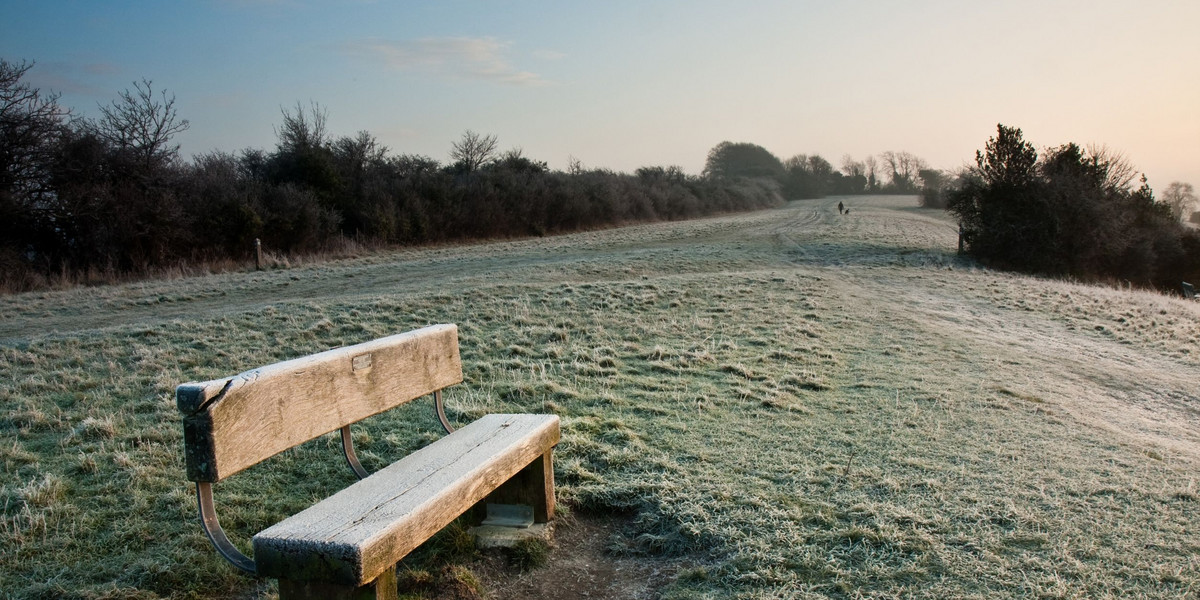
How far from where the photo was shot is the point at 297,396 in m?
3.00

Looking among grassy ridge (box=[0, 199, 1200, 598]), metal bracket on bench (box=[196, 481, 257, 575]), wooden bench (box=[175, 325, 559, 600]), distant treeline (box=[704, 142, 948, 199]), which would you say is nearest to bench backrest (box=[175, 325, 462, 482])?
wooden bench (box=[175, 325, 559, 600])

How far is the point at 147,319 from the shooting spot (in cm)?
1109

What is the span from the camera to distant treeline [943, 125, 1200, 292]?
26422 millimetres

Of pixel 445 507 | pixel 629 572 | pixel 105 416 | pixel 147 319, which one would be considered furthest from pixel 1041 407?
pixel 147 319

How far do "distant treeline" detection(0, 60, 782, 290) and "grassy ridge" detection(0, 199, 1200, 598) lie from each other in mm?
9931

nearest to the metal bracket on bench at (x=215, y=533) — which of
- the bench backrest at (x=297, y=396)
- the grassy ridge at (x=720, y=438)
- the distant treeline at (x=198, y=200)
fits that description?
the bench backrest at (x=297, y=396)

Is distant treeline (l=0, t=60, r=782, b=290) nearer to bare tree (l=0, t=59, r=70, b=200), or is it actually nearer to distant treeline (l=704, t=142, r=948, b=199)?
bare tree (l=0, t=59, r=70, b=200)

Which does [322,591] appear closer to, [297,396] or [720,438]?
[297,396]

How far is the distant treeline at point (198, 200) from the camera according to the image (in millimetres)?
21188

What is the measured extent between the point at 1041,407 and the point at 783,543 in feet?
15.6

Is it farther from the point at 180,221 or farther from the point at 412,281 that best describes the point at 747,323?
the point at 180,221

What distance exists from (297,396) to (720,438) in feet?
10.9

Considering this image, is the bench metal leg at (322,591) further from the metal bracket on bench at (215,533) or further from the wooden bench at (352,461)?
the metal bracket on bench at (215,533)

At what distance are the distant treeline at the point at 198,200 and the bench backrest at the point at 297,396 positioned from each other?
61.0 feet
